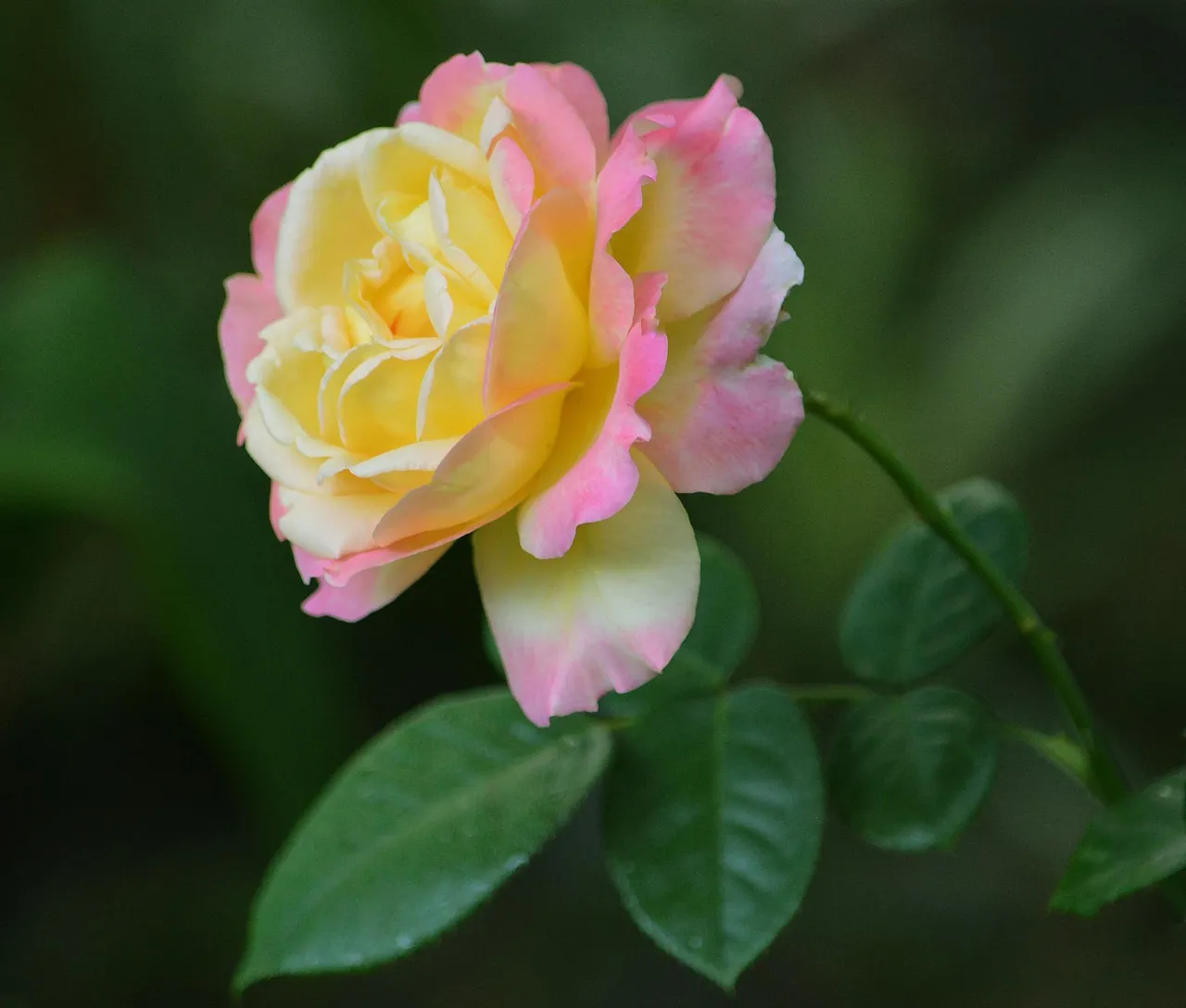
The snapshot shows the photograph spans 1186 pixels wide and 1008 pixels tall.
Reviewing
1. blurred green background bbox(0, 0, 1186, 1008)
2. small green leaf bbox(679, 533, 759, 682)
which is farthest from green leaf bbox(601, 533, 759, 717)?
blurred green background bbox(0, 0, 1186, 1008)

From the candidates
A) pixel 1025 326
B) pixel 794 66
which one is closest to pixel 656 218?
pixel 1025 326

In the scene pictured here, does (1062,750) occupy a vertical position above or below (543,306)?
below

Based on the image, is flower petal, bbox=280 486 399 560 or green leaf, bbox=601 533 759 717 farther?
green leaf, bbox=601 533 759 717

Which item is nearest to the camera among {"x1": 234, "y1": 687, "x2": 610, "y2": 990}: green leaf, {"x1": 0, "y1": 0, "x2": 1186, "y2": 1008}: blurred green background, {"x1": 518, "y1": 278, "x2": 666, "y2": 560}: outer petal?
{"x1": 518, "y1": 278, "x2": 666, "y2": 560}: outer petal

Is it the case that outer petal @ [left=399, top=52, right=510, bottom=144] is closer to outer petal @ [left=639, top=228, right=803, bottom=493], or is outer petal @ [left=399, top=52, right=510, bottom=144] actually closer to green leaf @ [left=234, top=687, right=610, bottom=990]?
outer petal @ [left=639, top=228, right=803, bottom=493]

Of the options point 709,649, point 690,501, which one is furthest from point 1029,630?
point 690,501

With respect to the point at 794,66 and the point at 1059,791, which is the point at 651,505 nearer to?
the point at 1059,791

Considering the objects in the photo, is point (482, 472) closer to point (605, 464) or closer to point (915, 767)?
point (605, 464)
